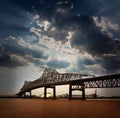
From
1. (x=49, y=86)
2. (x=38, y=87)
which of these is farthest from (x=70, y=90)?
(x=38, y=87)

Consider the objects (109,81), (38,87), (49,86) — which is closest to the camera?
(109,81)

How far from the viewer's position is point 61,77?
150875 mm

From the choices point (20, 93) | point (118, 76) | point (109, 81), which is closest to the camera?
point (118, 76)

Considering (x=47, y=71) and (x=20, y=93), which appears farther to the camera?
(x=20, y=93)

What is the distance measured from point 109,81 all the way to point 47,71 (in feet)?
285

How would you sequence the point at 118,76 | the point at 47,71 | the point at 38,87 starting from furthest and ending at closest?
the point at 47,71, the point at 38,87, the point at 118,76

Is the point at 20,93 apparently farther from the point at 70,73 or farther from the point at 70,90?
the point at 70,90

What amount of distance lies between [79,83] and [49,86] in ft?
116

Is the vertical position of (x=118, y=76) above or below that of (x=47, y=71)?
below

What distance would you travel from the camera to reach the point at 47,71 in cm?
17400

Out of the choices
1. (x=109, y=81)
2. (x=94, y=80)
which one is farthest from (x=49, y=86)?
(x=109, y=81)

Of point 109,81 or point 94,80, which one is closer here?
point 109,81

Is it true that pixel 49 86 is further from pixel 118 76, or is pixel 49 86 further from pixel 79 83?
pixel 118 76

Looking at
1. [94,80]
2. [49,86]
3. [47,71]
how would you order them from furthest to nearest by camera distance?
[47,71] < [49,86] < [94,80]
